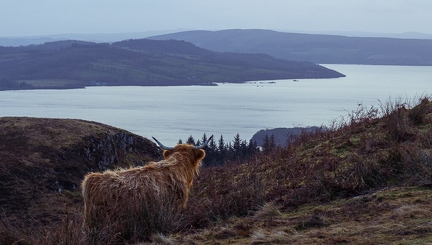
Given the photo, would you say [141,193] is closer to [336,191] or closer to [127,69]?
[336,191]

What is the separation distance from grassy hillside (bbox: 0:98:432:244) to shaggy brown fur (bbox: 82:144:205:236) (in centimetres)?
29

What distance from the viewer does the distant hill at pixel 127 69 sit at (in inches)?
5300

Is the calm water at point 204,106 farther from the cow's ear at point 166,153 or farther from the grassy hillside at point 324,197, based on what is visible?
the cow's ear at point 166,153

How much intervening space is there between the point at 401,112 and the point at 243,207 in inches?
164

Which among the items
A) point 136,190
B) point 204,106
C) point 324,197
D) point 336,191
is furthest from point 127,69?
point 324,197

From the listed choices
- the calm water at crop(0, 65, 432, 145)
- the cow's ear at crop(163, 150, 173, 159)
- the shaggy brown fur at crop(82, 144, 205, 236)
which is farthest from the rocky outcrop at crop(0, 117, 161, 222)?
the calm water at crop(0, 65, 432, 145)

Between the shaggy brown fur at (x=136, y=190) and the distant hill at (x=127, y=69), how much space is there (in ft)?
384

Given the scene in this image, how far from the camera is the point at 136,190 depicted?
7.70 meters

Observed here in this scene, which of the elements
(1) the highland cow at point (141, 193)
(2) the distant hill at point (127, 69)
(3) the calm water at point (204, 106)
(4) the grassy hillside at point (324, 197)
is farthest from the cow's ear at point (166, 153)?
(2) the distant hill at point (127, 69)

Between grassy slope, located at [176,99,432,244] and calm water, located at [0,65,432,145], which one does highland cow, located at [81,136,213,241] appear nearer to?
grassy slope, located at [176,99,432,244]

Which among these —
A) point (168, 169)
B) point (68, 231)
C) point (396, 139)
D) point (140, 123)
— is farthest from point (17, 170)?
point (140, 123)

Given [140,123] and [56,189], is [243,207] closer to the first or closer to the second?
[56,189]

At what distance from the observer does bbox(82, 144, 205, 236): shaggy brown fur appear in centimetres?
662

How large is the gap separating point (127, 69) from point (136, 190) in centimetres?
13942
